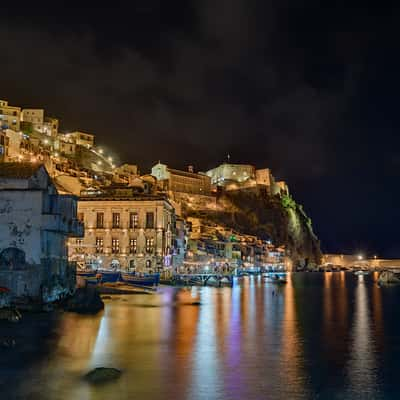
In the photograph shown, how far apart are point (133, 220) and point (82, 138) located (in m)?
57.3

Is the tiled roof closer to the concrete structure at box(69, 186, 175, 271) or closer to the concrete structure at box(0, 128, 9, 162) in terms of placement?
the concrete structure at box(69, 186, 175, 271)

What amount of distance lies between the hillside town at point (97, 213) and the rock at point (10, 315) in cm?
351

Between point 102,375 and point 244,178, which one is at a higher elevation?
point 244,178

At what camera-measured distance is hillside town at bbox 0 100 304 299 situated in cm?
3212

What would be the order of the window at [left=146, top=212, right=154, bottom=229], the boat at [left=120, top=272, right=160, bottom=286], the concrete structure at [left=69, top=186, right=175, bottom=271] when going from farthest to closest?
the window at [left=146, top=212, right=154, bottom=229] < the concrete structure at [left=69, top=186, right=175, bottom=271] < the boat at [left=120, top=272, right=160, bottom=286]

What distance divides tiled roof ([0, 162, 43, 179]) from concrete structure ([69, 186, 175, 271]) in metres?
34.9

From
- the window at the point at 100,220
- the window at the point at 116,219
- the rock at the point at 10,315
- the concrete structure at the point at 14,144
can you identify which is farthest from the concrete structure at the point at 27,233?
the concrete structure at the point at 14,144

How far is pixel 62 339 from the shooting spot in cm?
2277

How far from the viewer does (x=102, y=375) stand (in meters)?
16.1

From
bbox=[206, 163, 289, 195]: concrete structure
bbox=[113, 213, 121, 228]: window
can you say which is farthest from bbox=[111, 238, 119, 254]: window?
bbox=[206, 163, 289, 195]: concrete structure

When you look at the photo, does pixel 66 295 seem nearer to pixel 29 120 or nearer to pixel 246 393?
pixel 246 393

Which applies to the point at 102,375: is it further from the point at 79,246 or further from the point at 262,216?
the point at 262,216

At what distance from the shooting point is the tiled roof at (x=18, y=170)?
32.8m

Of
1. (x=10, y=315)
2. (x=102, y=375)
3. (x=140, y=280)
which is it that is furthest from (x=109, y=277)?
(x=102, y=375)
